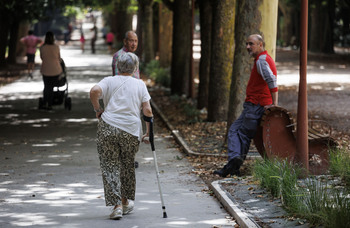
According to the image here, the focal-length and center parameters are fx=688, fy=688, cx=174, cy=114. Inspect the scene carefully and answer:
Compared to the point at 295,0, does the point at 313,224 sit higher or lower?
lower

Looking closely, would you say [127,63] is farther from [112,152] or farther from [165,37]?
[165,37]

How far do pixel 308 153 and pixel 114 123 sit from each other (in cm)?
332

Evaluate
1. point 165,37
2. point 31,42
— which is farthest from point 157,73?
point 31,42

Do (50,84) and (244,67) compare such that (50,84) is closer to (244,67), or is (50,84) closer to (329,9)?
Answer: (244,67)

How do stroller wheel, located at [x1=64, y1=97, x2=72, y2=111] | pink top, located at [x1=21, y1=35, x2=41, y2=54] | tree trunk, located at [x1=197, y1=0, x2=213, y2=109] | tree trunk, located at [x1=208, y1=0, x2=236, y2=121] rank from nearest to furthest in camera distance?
1. tree trunk, located at [x1=208, y1=0, x2=236, y2=121]
2. tree trunk, located at [x1=197, y1=0, x2=213, y2=109]
3. stroller wheel, located at [x1=64, y1=97, x2=72, y2=111]
4. pink top, located at [x1=21, y1=35, x2=41, y2=54]

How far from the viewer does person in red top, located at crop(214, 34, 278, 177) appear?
30.0 feet

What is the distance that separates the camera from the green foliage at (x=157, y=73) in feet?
86.9

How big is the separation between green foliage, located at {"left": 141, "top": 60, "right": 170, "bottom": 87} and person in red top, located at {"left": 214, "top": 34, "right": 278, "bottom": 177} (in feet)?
54.2

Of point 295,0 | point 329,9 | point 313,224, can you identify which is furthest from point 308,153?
point 295,0

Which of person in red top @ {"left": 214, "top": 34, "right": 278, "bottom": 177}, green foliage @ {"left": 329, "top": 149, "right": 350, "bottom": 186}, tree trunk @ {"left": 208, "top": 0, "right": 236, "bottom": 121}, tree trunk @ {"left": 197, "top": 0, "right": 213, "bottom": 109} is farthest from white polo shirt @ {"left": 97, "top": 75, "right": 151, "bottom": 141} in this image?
tree trunk @ {"left": 197, "top": 0, "right": 213, "bottom": 109}

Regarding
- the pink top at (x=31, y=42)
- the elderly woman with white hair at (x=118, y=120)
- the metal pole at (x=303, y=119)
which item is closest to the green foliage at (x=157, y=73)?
the pink top at (x=31, y=42)

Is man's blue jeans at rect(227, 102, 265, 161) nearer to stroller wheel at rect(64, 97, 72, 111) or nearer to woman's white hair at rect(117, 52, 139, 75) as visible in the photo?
woman's white hair at rect(117, 52, 139, 75)

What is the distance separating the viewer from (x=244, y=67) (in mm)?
11664

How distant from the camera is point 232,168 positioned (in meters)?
9.62
